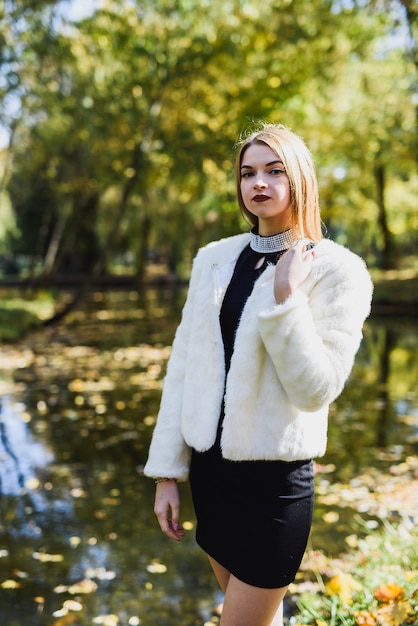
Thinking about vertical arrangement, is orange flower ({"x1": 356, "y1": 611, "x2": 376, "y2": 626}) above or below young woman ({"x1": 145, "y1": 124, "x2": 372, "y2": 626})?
below

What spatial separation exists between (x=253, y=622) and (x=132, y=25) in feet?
40.2

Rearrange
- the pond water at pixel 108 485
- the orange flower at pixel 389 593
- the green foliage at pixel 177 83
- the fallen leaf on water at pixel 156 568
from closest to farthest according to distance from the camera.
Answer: the orange flower at pixel 389 593 < the pond water at pixel 108 485 < the fallen leaf on water at pixel 156 568 < the green foliage at pixel 177 83

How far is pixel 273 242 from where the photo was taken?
5.73ft

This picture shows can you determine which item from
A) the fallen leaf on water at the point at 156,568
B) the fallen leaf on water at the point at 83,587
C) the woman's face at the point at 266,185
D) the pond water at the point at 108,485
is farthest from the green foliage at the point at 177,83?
the woman's face at the point at 266,185

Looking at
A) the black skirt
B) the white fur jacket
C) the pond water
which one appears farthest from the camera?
the pond water

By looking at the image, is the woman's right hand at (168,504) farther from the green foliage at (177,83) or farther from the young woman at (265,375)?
the green foliage at (177,83)

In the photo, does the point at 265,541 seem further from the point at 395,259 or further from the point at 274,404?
the point at 395,259

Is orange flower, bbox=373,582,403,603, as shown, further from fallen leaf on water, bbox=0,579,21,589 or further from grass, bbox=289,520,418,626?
fallen leaf on water, bbox=0,579,21,589

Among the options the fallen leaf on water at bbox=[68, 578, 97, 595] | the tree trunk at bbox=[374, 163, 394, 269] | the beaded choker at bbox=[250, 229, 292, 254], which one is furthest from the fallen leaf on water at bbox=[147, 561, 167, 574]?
the tree trunk at bbox=[374, 163, 394, 269]

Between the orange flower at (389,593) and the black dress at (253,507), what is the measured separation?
1074 millimetres

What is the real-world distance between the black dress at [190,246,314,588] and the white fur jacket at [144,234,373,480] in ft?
0.18

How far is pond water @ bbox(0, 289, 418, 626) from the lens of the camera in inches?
132

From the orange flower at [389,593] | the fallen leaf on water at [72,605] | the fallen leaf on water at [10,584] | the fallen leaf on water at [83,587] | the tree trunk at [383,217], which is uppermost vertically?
the tree trunk at [383,217]

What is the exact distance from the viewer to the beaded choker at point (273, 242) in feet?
5.65
